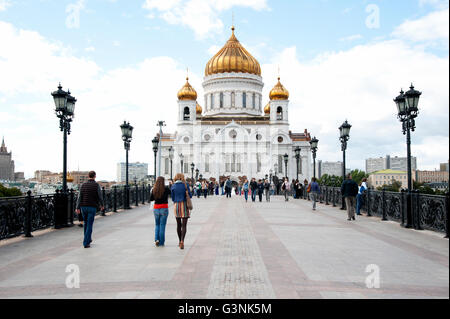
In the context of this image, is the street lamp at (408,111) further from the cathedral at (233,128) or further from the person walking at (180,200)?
the cathedral at (233,128)

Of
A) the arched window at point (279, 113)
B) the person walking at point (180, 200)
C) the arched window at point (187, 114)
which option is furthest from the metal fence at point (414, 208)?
the arched window at point (187, 114)

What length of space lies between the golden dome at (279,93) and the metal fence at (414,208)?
51936 mm

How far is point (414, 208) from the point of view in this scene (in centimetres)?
1262

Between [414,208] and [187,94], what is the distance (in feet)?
191

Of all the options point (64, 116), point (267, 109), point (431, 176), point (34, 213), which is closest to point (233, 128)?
point (267, 109)

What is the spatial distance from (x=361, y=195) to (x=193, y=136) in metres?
53.1

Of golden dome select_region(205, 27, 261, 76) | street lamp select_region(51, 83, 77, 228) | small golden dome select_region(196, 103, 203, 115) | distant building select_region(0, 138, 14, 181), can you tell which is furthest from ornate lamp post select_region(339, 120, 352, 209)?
distant building select_region(0, 138, 14, 181)

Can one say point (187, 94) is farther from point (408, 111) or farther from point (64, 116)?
point (408, 111)

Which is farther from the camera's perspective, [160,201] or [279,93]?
[279,93]

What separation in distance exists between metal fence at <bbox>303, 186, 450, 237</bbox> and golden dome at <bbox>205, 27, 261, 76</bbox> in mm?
56211

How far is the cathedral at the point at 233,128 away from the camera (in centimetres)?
6794

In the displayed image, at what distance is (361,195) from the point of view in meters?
17.7

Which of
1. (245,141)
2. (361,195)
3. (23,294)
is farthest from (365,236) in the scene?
(245,141)
